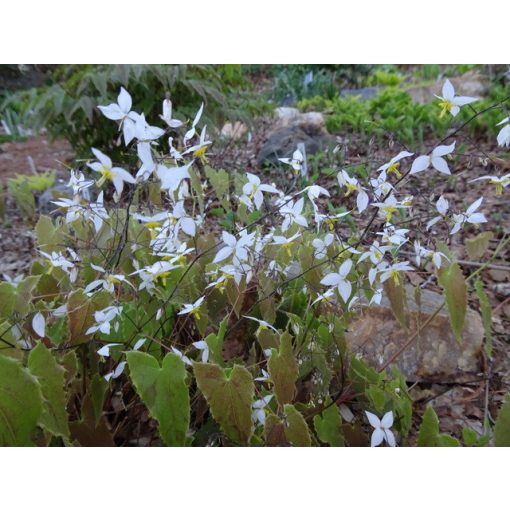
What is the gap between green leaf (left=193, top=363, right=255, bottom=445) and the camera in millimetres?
654

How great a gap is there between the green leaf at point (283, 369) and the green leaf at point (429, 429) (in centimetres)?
18

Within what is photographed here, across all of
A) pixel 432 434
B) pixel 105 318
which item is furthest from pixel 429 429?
pixel 105 318

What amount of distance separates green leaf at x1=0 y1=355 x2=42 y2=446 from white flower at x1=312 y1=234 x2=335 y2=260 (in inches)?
16.6

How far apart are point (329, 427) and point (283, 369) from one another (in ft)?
0.40

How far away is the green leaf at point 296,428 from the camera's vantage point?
670 mm

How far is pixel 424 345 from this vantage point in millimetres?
1093

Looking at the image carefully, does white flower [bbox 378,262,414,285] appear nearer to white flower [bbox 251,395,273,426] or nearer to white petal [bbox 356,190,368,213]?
white petal [bbox 356,190,368,213]

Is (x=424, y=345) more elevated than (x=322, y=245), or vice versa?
(x=322, y=245)

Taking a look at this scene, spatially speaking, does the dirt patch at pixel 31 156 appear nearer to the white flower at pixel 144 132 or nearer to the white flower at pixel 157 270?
the white flower at pixel 157 270

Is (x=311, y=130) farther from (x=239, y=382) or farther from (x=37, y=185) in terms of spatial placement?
(x=239, y=382)

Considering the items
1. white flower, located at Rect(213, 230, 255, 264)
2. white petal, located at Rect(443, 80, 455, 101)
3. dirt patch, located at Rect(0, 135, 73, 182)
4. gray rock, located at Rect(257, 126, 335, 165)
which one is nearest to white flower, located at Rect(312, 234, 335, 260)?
white flower, located at Rect(213, 230, 255, 264)

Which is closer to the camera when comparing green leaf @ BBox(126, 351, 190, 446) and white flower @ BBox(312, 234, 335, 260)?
green leaf @ BBox(126, 351, 190, 446)

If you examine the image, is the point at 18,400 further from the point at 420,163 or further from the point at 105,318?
the point at 420,163
